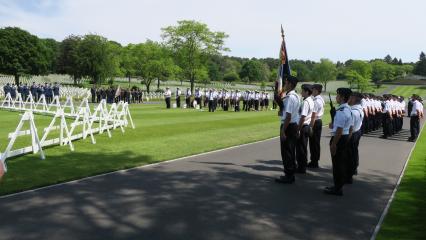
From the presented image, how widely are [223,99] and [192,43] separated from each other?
122 ft

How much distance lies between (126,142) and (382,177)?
27.1 feet

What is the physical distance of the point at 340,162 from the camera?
326 inches

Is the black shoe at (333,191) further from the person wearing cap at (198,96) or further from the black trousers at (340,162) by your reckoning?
the person wearing cap at (198,96)

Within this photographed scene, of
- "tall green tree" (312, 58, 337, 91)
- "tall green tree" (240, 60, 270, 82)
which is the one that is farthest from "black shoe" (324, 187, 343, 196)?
"tall green tree" (240, 60, 270, 82)

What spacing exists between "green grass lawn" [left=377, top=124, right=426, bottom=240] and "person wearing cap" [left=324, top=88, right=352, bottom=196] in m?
1.06

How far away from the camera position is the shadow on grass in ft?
19.4

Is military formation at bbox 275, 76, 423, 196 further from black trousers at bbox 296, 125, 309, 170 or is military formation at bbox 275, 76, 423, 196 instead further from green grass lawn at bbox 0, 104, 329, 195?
green grass lawn at bbox 0, 104, 329, 195

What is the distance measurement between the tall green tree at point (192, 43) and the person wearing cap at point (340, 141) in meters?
63.3

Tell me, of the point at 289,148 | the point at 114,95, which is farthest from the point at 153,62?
the point at 289,148

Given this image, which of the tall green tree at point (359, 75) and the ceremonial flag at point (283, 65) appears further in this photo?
the tall green tree at point (359, 75)

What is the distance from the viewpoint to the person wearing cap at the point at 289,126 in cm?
886

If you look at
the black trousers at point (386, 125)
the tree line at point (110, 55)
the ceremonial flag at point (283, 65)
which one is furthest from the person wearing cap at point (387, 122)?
the tree line at point (110, 55)

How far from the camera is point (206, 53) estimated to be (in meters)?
72.6

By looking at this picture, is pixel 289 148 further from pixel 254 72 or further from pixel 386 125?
pixel 254 72
